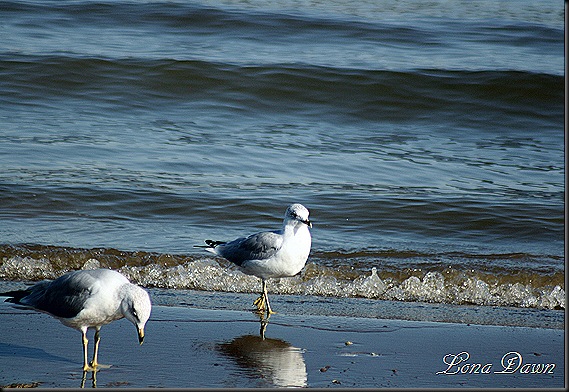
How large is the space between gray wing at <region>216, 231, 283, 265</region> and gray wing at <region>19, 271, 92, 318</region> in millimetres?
1576

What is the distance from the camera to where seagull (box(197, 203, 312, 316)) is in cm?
566

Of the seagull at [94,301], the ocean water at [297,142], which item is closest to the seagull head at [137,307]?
the seagull at [94,301]

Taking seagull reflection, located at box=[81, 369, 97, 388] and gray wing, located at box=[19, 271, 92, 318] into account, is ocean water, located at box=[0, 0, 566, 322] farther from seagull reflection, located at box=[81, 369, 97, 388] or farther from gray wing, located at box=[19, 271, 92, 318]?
seagull reflection, located at box=[81, 369, 97, 388]

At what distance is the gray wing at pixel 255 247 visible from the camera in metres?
5.73

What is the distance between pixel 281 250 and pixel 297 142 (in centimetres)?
541

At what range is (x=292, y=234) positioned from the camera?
5.70 metres

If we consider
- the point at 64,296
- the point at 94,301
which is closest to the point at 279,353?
the point at 94,301

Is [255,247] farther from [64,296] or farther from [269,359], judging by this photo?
[64,296]

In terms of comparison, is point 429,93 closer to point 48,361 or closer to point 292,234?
point 292,234

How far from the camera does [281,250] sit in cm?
566

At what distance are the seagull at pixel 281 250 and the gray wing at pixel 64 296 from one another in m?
1.57

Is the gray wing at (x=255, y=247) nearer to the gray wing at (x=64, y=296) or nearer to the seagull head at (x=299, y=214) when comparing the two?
the seagull head at (x=299, y=214)

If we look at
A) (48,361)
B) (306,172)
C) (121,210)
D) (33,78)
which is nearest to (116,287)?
(48,361)

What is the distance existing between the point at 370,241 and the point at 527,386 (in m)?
3.40
